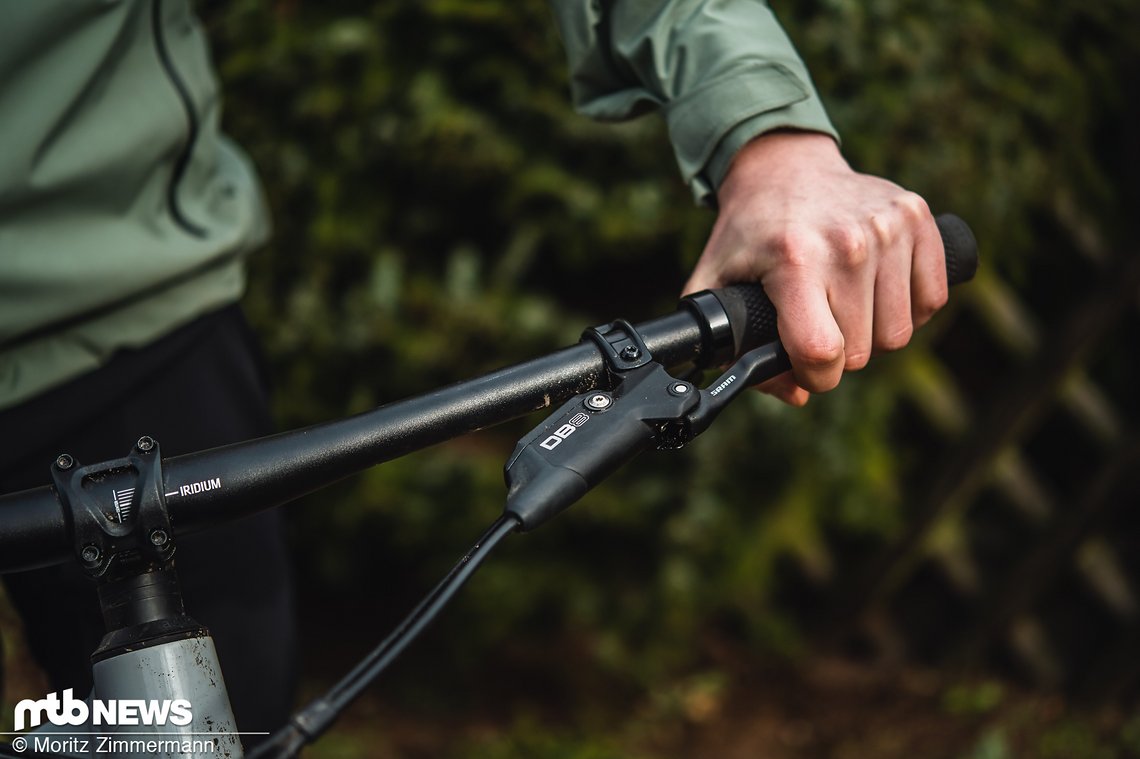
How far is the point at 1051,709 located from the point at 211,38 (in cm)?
302

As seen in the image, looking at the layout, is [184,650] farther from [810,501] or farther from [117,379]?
[810,501]

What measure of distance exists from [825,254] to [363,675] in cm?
57

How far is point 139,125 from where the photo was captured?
113 cm

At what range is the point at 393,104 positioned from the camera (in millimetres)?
2191

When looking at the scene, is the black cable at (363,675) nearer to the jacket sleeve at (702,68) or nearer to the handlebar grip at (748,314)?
the handlebar grip at (748,314)

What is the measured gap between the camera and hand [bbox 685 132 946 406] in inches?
35.5

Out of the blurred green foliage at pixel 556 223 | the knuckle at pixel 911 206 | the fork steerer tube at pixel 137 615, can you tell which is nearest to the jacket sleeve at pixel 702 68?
the knuckle at pixel 911 206

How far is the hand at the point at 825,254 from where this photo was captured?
90cm

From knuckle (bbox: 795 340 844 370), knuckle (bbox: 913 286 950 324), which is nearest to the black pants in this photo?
knuckle (bbox: 795 340 844 370)

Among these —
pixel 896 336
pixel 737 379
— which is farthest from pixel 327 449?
pixel 896 336

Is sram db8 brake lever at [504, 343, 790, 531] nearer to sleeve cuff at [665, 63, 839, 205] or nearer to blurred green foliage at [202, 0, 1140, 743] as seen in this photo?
sleeve cuff at [665, 63, 839, 205]

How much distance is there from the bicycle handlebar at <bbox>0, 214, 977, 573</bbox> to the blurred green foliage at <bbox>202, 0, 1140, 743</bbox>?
4.64ft

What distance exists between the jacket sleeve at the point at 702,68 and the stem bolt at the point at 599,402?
36 centimetres

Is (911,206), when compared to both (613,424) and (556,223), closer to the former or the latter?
(613,424)
